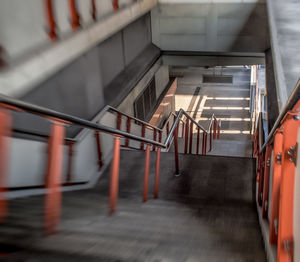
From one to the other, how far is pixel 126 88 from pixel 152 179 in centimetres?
225

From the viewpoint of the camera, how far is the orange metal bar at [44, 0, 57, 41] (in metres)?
3.49

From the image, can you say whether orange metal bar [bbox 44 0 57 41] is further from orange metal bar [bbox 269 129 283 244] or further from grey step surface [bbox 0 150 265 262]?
orange metal bar [bbox 269 129 283 244]

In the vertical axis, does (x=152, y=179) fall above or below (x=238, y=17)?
below

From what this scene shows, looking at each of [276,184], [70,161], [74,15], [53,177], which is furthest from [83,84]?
[276,184]

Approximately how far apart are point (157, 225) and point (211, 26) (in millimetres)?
6433

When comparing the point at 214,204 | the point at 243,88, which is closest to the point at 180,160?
the point at 214,204

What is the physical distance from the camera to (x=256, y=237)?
92.9 inches

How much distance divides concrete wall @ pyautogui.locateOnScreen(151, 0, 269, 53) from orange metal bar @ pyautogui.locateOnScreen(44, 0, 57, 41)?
4706mm

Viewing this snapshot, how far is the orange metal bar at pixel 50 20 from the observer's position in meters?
3.49

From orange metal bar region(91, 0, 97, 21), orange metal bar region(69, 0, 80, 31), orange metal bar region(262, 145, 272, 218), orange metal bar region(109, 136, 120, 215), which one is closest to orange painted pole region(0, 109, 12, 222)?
orange metal bar region(109, 136, 120, 215)

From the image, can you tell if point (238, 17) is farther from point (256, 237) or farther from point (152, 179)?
point (256, 237)

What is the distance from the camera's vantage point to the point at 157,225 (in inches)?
93.7

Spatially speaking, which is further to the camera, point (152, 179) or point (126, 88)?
point (126, 88)

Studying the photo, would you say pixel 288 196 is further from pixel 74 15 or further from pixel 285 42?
pixel 285 42
